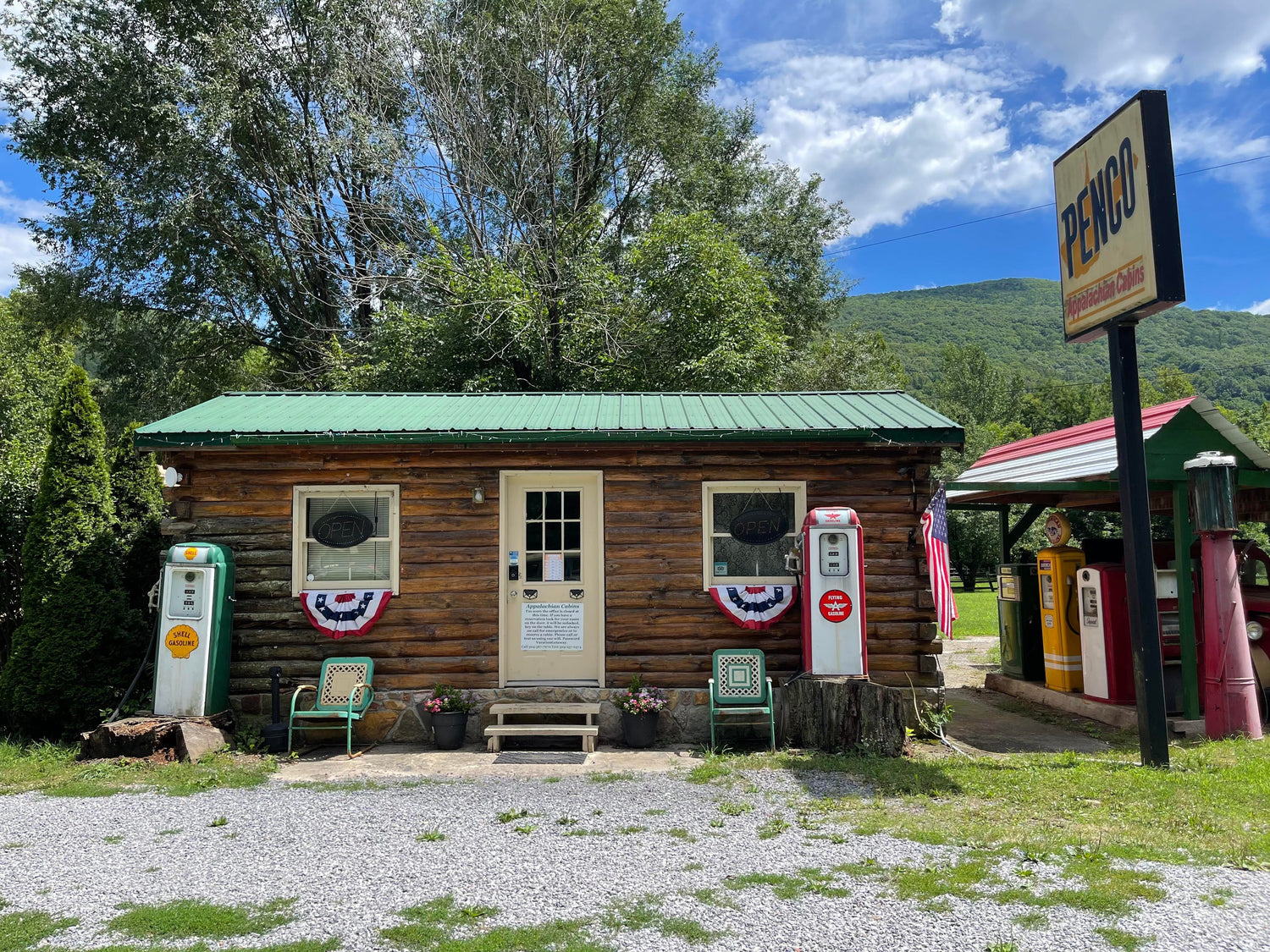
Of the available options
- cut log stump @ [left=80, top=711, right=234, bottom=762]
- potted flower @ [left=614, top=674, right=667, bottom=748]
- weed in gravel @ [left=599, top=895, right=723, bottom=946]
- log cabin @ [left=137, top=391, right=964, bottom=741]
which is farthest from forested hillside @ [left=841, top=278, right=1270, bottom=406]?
weed in gravel @ [left=599, top=895, right=723, bottom=946]

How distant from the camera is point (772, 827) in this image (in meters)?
5.14

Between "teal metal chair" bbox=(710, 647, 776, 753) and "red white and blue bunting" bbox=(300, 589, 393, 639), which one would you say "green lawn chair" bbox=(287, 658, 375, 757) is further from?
"teal metal chair" bbox=(710, 647, 776, 753)

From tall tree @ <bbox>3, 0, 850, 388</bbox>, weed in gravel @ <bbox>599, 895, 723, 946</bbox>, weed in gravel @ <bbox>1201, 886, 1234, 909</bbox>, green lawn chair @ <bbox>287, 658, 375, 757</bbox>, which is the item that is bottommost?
weed in gravel @ <bbox>599, 895, 723, 946</bbox>

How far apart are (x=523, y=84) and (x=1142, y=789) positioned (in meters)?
18.8

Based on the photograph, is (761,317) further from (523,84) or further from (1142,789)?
(1142,789)

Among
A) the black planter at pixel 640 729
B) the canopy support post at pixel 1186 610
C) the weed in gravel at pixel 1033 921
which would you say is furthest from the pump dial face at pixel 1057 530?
the weed in gravel at pixel 1033 921

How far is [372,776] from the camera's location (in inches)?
256

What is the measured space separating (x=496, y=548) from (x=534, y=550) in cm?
37

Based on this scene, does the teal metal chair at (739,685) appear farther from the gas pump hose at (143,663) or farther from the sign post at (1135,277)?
the gas pump hose at (143,663)

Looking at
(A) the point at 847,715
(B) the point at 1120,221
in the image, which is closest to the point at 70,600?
(A) the point at 847,715

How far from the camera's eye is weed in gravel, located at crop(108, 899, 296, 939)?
3672 millimetres

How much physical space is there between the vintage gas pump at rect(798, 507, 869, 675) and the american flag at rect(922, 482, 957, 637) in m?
0.75

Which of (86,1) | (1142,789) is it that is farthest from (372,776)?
(86,1)

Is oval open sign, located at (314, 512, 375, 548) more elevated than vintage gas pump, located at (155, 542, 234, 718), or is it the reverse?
oval open sign, located at (314, 512, 375, 548)
